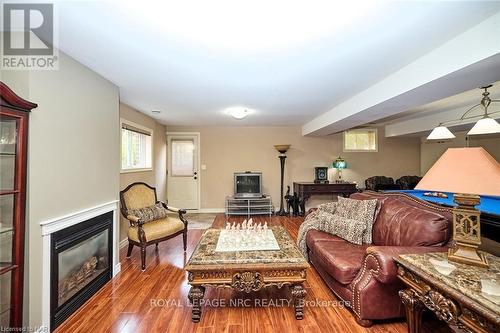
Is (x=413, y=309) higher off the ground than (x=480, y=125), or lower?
lower

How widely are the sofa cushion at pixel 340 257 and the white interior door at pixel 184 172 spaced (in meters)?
4.10

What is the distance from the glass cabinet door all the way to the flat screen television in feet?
14.4

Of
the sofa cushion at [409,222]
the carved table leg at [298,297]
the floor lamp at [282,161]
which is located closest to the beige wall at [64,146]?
the carved table leg at [298,297]

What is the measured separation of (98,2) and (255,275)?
87.1 inches

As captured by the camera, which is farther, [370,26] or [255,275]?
[255,275]

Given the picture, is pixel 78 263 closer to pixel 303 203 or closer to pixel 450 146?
pixel 303 203

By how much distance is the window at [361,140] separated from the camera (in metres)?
6.21

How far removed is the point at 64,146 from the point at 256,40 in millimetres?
1875

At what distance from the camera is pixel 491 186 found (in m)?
1.22

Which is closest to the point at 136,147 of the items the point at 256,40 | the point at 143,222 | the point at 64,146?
the point at 143,222

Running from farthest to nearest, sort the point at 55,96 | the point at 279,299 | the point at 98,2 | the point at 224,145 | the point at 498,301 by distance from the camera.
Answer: the point at 224,145, the point at 279,299, the point at 55,96, the point at 98,2, the point at 498,301

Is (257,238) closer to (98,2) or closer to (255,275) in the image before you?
(255,275)

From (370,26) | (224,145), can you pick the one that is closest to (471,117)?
(370,26)

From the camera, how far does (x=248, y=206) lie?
5547 mm
